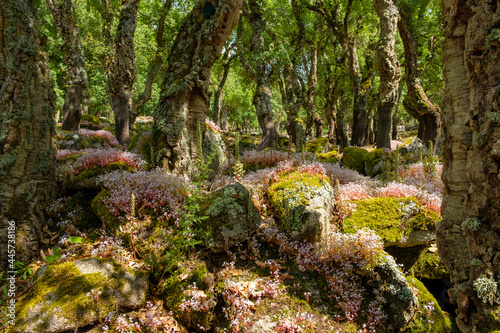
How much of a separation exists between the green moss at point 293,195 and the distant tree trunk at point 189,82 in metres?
2.42

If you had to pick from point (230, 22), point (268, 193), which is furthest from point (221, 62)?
point (268, 193)

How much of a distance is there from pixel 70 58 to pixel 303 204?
43.0 ft

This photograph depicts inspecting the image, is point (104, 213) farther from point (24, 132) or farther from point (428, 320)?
point (428, 320)

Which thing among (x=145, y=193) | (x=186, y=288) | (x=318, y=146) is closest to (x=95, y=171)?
(x=145, y=193)

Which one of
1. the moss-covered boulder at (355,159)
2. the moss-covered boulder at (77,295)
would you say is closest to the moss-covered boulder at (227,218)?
the moss-covered boulder at (77,295)

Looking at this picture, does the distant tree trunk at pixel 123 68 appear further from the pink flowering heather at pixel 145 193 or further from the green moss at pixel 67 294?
the green moss at pixel 67 294

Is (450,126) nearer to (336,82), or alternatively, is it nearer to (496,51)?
(496,51)

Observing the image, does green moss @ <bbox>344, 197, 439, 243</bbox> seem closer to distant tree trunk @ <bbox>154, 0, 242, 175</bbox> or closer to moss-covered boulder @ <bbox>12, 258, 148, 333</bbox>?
moss-covered boulder @ <bbox>12, 258, 148, 333</bbox>

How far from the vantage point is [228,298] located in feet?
10.9

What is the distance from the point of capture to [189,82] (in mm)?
6160

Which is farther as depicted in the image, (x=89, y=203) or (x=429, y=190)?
(x=429, y=190)

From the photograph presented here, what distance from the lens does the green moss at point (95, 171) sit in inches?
199

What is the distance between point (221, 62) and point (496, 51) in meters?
25.8


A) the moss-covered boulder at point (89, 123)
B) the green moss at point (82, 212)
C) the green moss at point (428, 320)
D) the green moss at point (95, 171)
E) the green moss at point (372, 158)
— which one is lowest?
the green moss at point (428, 320)
